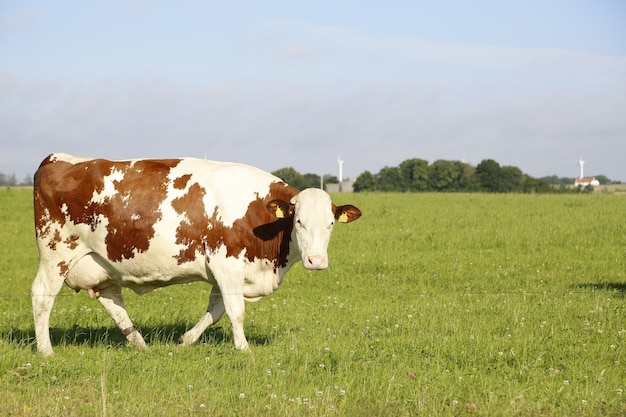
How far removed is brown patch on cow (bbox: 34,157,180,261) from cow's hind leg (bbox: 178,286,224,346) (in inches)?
47.2

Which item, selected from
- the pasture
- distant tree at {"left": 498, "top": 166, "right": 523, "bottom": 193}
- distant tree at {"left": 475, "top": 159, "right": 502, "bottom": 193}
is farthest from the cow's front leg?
distant tree at {"left": 475, "top": 159, "right": 502, "bottom": 193}

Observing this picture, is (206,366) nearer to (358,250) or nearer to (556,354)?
(556,354)

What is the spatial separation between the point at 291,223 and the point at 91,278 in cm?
283

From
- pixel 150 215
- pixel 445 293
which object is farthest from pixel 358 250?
pixel 150 215

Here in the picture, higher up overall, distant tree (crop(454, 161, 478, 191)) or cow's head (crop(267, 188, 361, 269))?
distant tree (crop(454, 161, 478, 191))

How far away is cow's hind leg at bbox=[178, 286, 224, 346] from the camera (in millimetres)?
11016

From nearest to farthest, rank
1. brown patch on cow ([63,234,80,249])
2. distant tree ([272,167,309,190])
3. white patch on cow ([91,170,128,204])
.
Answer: white patch on cow ([91,170,128,204]) < brown patch on cow ([63,234,80,249]) < distant tree ([272,167,309,190])

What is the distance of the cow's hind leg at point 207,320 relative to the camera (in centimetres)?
1102

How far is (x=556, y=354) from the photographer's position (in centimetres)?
990

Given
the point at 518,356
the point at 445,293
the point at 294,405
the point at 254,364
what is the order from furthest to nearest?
1. the point at 445,293
2. the point at 518,356
3. the point at 254,364
4. the point at 294,405

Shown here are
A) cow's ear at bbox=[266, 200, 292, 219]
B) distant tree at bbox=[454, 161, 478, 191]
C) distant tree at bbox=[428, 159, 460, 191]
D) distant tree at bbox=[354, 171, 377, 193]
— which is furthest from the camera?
distant tree at bbox=[428, 159, 460, 191]

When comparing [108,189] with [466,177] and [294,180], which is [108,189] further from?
[466,177]

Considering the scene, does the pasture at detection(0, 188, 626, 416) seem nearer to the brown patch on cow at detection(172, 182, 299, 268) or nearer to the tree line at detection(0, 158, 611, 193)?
the brown patch on cow at detection(172, 182, 299, 268)

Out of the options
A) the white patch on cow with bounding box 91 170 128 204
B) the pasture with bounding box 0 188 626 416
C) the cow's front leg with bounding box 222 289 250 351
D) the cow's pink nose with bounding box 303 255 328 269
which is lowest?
the pasture with bounding box 0 188 626 416
